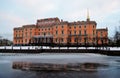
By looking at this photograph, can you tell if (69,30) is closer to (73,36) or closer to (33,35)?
(73,36)

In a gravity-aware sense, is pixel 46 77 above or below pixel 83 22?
below

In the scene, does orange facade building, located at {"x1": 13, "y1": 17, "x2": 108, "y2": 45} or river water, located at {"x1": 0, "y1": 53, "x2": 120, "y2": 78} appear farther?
orange facade building, located at {"x1": 13, "y1": 17, "x2": 108, "y2": 45}

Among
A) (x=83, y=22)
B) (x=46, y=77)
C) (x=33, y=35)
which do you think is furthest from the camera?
(x=33, y=35)

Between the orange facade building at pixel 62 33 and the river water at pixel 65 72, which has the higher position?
the orange facade building at pixel 62 33

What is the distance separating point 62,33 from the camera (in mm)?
80938

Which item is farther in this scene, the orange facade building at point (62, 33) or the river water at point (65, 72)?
the orange facade building at point (62, 33)

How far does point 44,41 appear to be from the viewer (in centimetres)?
8306

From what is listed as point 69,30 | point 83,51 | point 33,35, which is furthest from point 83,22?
point 83,51

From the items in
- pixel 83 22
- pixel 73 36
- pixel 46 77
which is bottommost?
pixel 46 77

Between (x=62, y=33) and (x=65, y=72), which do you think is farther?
(x=62, y=33)

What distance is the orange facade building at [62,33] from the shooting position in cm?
7750

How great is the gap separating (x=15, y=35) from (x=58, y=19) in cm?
2207

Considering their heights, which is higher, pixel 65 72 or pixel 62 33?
pixel 62 33

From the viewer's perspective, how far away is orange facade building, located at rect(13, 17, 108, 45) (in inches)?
3051
